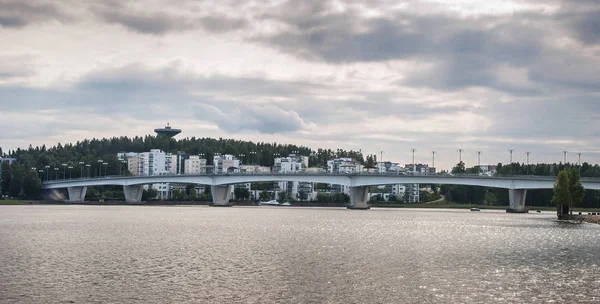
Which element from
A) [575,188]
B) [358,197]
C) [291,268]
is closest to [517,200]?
[358,197]

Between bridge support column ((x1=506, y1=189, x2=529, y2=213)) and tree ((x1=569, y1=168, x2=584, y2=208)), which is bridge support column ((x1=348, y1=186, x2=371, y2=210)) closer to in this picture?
bridge support column ((x1=506, y1=189, x2=529, y2=213))

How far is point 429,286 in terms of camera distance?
139 feet

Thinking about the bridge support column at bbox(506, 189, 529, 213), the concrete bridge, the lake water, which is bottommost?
the lake water

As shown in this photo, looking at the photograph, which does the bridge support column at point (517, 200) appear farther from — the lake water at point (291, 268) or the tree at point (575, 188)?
the lake water at point (291, 268)

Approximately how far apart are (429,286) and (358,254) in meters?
17.9

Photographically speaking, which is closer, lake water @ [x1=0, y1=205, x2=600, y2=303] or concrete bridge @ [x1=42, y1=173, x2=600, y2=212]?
lake water @ [x1=0, y1=205, x2=600, y2=303]

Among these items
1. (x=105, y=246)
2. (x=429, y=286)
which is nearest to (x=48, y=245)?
(x=105, y=246)

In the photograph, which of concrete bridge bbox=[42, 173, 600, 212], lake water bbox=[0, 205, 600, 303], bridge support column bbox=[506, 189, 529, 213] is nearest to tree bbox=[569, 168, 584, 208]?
concrete bridge bbox=[42, 173, 600, 212]

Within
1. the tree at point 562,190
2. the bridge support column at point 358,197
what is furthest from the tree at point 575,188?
the bridge support column at point 358,197

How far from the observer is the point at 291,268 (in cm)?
4966

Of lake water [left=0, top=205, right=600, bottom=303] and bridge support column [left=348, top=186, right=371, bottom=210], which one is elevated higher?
bridge support column [left=348, top=186, right=371, bottom=210]

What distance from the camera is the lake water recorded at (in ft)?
126

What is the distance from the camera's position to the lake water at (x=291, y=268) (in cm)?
3853

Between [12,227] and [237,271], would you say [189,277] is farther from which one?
[12,227]
